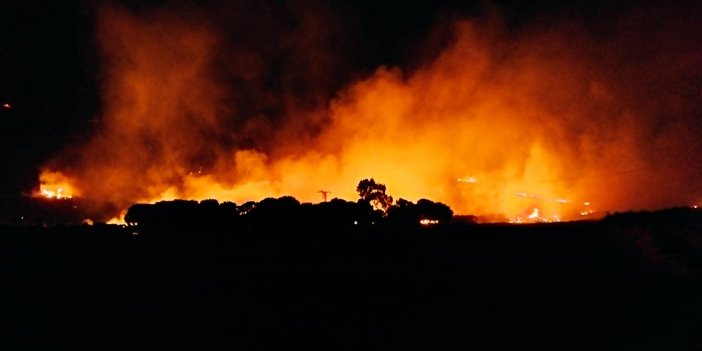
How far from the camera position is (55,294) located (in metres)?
9.34

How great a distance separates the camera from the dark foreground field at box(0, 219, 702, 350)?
878 centimetres

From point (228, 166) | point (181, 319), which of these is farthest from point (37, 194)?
point (181, 319)

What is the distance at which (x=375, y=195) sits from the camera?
740 inches

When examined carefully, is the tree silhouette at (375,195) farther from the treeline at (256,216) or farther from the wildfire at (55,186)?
the wildfire at (55,186)

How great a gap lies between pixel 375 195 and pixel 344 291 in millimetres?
8988

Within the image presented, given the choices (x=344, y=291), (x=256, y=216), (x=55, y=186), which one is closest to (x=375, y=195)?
(x=256, y=216)

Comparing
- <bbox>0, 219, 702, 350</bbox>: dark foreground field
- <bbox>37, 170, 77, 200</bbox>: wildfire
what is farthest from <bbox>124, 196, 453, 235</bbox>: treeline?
<bbox>37, 170, 77, 200</bbox>: wildfire

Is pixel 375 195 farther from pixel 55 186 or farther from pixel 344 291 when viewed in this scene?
pixel 55 186

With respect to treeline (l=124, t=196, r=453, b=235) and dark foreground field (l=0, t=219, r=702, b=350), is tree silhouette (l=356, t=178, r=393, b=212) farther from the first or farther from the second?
dark foreground field (l=0, t=219, r=702, b=350)

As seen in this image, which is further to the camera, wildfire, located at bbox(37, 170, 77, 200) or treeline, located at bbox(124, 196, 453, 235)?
wildfire, located at bbox(37, 170, 77, 200)

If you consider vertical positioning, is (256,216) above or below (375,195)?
below

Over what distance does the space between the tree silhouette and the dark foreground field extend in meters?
6.05

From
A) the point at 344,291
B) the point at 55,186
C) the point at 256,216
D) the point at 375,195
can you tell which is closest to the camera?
the point at 344,291

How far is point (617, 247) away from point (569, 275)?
6.79ft
